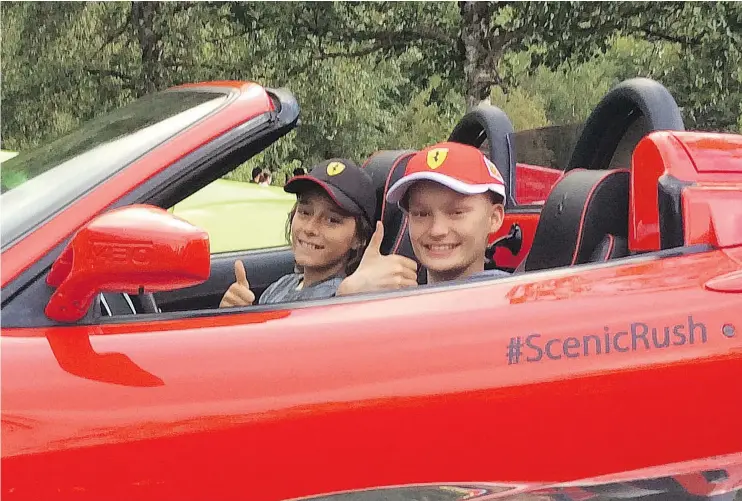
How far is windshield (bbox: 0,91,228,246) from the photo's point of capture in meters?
1.58

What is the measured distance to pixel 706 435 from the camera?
5.09ft

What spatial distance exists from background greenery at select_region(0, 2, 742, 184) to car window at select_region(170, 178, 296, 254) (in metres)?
5.51

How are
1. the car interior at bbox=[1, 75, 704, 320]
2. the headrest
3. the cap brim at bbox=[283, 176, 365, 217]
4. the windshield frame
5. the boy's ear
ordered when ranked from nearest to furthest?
the windshield frame → the car interior at bbox=[1, 75, 704, 320] → the boy's ear → the cap brim at bbox=[283, 176, 365, 217] → the headrest

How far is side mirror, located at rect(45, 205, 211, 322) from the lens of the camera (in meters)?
1.31

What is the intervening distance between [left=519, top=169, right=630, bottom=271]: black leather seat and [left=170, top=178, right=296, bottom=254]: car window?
1732 mm

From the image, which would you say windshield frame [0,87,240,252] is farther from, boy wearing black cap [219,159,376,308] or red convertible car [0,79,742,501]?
boy wearing black cap [219,159,376,308]

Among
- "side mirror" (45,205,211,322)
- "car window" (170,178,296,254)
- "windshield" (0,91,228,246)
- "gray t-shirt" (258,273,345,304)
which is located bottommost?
"car window" (170,178,296,254)

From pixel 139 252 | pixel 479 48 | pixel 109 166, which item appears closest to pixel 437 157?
pixel 109 166

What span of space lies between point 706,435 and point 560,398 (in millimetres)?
289

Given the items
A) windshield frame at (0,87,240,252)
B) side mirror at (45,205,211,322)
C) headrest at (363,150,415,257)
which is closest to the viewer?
side mirror at (45,205,211,322)

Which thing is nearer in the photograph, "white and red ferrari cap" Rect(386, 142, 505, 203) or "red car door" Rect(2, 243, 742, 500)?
"red car door" Rect(2, 243, 742, 500)

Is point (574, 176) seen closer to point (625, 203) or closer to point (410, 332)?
point (625, 203)

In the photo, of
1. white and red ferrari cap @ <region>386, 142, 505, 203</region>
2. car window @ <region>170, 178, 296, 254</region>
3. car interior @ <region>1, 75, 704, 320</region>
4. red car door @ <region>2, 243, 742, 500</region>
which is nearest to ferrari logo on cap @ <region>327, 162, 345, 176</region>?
white and red ferrari cap @ <region>386, 142, 505, 203</region>

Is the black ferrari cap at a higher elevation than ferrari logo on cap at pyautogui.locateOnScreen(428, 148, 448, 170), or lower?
lower
